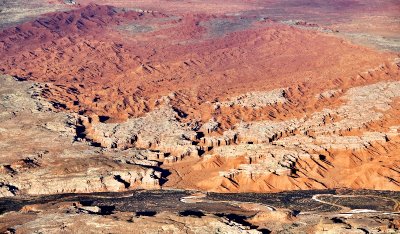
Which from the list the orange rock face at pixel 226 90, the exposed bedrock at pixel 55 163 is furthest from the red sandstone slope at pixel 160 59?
the exposed bedrock at pixel 55 163

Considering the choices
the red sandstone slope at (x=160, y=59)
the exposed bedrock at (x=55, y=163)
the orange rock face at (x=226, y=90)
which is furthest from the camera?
the red sandstone slope at (x=160, y=59)

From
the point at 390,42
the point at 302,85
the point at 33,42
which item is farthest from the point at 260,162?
the point at 33,42

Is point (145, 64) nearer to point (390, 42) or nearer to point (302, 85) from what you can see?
point (302, 85)

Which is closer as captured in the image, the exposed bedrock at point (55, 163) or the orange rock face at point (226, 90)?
the exposed bedrock at point (55, 163)

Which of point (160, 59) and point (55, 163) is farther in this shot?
point (160, 59)

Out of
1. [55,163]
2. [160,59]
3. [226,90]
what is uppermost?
[160,59]

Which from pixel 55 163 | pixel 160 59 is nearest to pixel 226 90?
pixel 160 59

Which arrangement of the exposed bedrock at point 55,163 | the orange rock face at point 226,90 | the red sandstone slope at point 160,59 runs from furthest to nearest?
the red sandstone slope at point 160,59 → the orange rock face at point 226,90 → the exposed bedrock at point 55,163

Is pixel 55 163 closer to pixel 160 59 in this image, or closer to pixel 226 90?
pixel 226 90

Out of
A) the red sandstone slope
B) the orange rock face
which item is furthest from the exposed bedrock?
the red sandstone slope

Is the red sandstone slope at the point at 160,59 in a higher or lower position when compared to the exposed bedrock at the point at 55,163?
higher

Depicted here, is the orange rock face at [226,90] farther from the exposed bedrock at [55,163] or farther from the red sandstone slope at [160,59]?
the exposed bedrock at [55,163]

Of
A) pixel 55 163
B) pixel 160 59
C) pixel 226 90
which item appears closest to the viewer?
pixel 55 163
